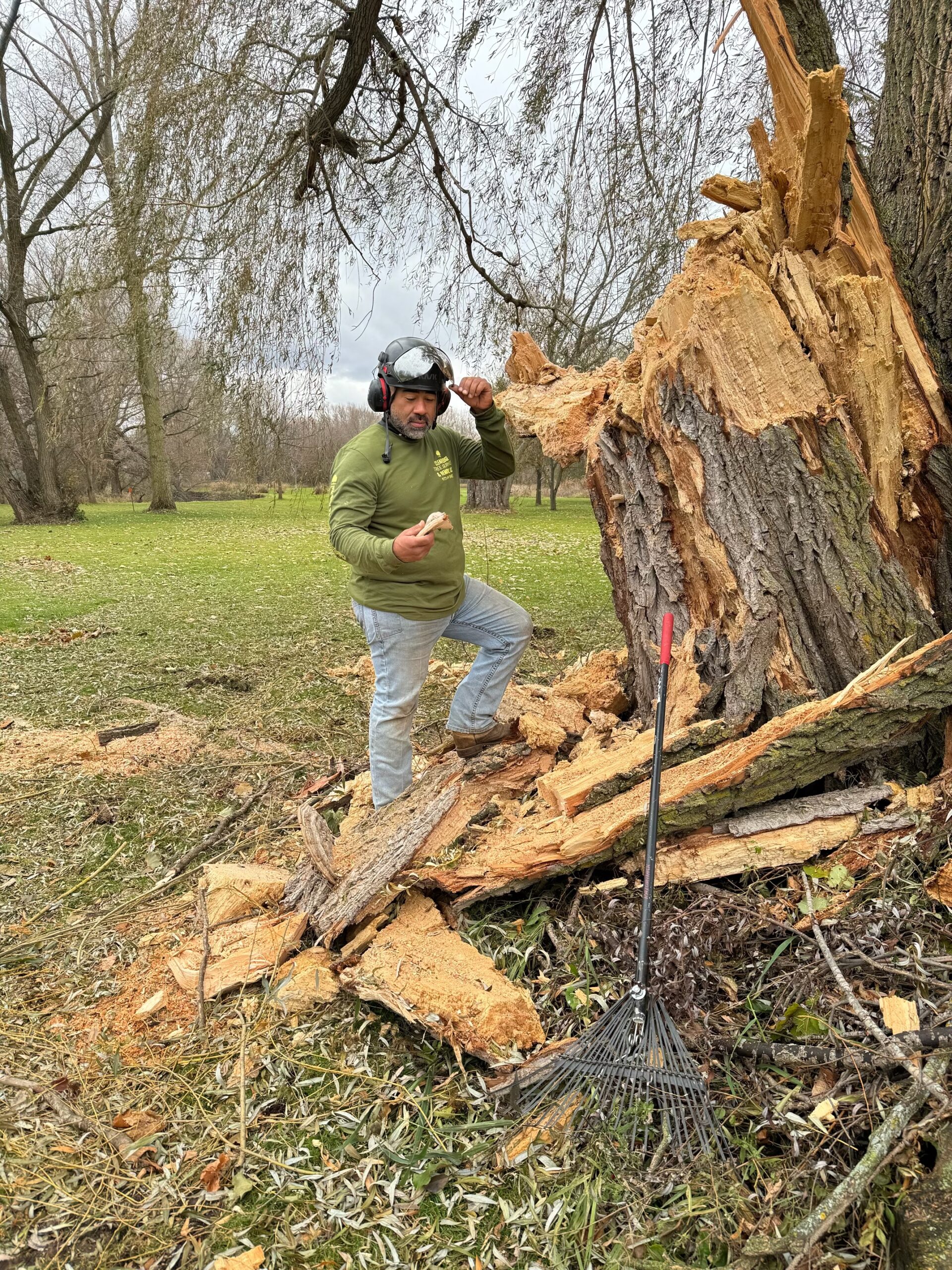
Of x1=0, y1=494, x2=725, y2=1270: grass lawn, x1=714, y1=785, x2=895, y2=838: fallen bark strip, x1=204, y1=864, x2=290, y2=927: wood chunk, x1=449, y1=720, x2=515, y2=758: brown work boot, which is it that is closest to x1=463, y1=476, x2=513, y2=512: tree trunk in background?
x1=0, y1=494, x2=725, y2=1270: grass lawn

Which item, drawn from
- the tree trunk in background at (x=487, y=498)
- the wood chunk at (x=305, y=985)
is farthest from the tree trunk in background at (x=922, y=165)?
the tree trunk in background at (x=487, y=498)

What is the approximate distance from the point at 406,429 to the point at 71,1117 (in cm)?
226

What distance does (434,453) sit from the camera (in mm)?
3014

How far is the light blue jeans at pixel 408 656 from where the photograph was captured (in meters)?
2.88

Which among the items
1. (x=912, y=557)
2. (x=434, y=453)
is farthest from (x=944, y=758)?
(x=434, y=453)

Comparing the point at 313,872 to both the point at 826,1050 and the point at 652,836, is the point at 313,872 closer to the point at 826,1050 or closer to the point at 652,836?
the point at 652,836

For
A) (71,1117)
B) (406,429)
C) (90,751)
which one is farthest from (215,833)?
(406,429)

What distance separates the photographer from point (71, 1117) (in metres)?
Answer: 1.89

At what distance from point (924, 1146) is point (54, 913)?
8.86ft

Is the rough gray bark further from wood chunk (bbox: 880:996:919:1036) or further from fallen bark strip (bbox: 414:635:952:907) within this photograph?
fallen bark strip (bbox: 414:635:952:907)

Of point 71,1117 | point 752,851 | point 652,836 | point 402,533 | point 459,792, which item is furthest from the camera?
point 459,792

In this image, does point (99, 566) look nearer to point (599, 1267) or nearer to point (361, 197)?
point (361, 197)

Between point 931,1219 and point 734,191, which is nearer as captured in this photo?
point 931,1219

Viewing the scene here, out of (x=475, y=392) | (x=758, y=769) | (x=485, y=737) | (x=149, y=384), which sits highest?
(x=149, y=384)
